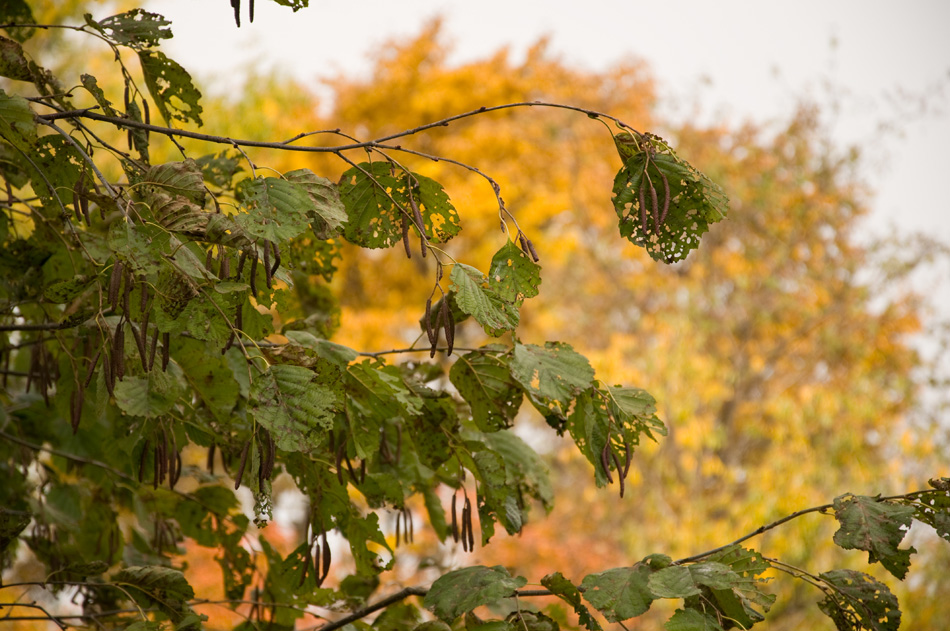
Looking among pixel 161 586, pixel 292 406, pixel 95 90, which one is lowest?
pixel 161 586

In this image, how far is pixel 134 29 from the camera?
1.25 metres

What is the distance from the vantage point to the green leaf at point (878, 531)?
1.03 m

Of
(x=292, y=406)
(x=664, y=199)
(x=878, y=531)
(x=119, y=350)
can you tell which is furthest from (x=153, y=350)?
(x=878, y=531)

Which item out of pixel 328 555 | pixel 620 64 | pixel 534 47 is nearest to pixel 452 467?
pixel 328 555

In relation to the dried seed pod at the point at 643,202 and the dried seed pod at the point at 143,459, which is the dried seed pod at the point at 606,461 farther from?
the dried seed pod at the point at 143,459

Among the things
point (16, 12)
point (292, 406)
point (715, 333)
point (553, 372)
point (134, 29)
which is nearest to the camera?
point (292, 406)

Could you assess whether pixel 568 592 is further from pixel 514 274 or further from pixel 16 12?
pixel 16 12

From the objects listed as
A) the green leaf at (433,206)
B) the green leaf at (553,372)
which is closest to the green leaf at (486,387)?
the green leaf at (553,372)

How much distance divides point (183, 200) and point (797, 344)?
22.2ft

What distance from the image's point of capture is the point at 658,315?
685 centimetres

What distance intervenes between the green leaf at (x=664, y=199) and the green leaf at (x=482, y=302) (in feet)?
0.66

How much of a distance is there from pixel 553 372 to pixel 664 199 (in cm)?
28

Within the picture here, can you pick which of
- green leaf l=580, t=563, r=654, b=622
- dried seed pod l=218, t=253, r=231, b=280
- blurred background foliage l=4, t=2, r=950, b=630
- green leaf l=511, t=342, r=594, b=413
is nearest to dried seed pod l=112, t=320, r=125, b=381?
dried seed pod l=218, t=253, r=231, b=280

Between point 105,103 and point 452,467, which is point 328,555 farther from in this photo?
point 105,103
